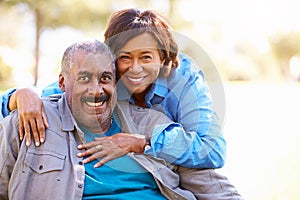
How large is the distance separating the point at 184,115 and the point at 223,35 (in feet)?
24.4

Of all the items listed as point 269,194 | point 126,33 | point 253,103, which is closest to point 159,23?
point 126,33

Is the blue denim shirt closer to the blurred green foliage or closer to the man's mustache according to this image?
the man's mustache

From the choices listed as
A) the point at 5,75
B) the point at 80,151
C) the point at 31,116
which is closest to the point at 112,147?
the point at 80,151

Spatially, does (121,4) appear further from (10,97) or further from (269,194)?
(10,97)

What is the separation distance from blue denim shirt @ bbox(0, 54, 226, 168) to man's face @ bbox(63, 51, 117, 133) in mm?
168

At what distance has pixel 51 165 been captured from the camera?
224cm

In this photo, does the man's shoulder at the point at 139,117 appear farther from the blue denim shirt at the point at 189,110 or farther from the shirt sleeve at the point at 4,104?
the shirt sleeve at the point at 4,104

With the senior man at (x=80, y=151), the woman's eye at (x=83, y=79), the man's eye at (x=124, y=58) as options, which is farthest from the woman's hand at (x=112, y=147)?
the man's eye at (x=124, y=58)

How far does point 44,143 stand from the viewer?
2.29 m

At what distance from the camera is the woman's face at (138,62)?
8.39ft

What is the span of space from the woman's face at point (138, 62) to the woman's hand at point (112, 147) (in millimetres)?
299

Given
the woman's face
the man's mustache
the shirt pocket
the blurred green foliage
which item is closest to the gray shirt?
the shirt pocket

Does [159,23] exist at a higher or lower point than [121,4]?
lower

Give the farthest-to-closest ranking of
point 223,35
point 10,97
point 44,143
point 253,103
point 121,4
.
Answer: point 223,35 < point 121,4 < point 253,103 < point 10,97 < point 44,143
